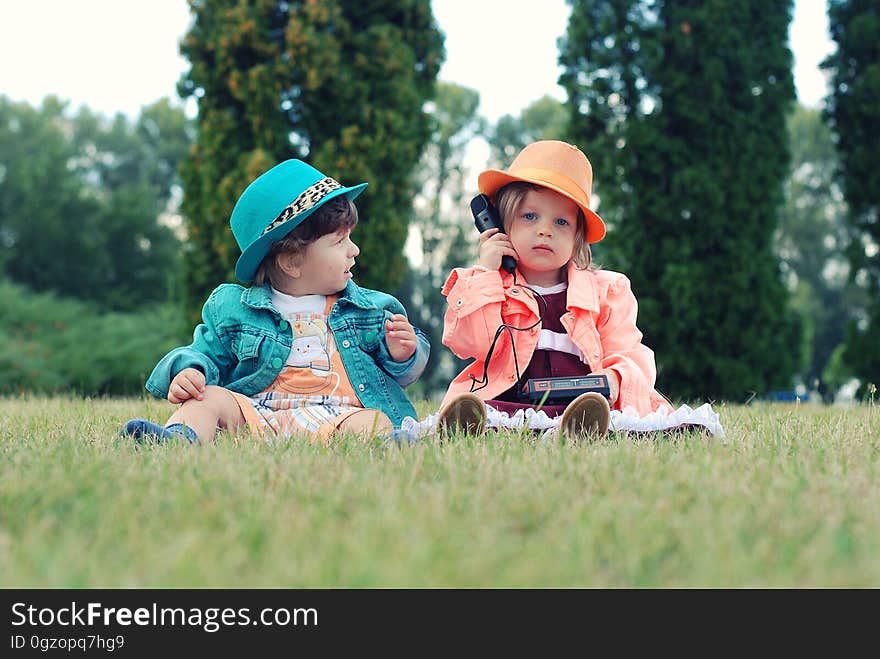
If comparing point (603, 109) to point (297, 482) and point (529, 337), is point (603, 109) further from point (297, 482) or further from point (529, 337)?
point (297, 482)

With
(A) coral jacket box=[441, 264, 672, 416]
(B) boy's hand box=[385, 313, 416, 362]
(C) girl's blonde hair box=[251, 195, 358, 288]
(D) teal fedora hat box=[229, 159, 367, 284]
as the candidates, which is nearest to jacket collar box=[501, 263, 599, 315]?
(A) coral jacket box=[441, 264, 672, 416]

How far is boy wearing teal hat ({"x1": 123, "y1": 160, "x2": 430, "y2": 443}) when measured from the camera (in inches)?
153

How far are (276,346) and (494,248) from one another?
3.48 ft

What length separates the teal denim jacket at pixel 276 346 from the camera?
12.8ft

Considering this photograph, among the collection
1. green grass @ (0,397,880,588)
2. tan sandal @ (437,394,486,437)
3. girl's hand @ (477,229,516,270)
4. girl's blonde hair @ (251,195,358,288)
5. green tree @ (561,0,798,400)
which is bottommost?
green grass @ (0,397,880,588)

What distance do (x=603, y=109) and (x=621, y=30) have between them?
36.6 inches

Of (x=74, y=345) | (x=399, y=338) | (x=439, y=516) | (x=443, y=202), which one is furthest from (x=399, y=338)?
(x=443, y=202)

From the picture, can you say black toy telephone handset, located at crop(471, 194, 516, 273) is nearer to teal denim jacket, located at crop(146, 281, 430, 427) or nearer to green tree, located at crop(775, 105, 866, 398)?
teal denim jacket, located at crop(146, 281, 430, 427)

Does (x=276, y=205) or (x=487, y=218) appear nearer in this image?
(x=276, y=205)

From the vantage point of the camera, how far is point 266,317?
3.97 meters

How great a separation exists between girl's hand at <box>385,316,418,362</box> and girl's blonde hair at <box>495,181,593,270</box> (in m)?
0.65

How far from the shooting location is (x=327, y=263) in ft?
13.1

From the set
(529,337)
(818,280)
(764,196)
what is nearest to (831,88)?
(764,196)

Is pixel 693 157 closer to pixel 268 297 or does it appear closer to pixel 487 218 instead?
pixel 487 218
